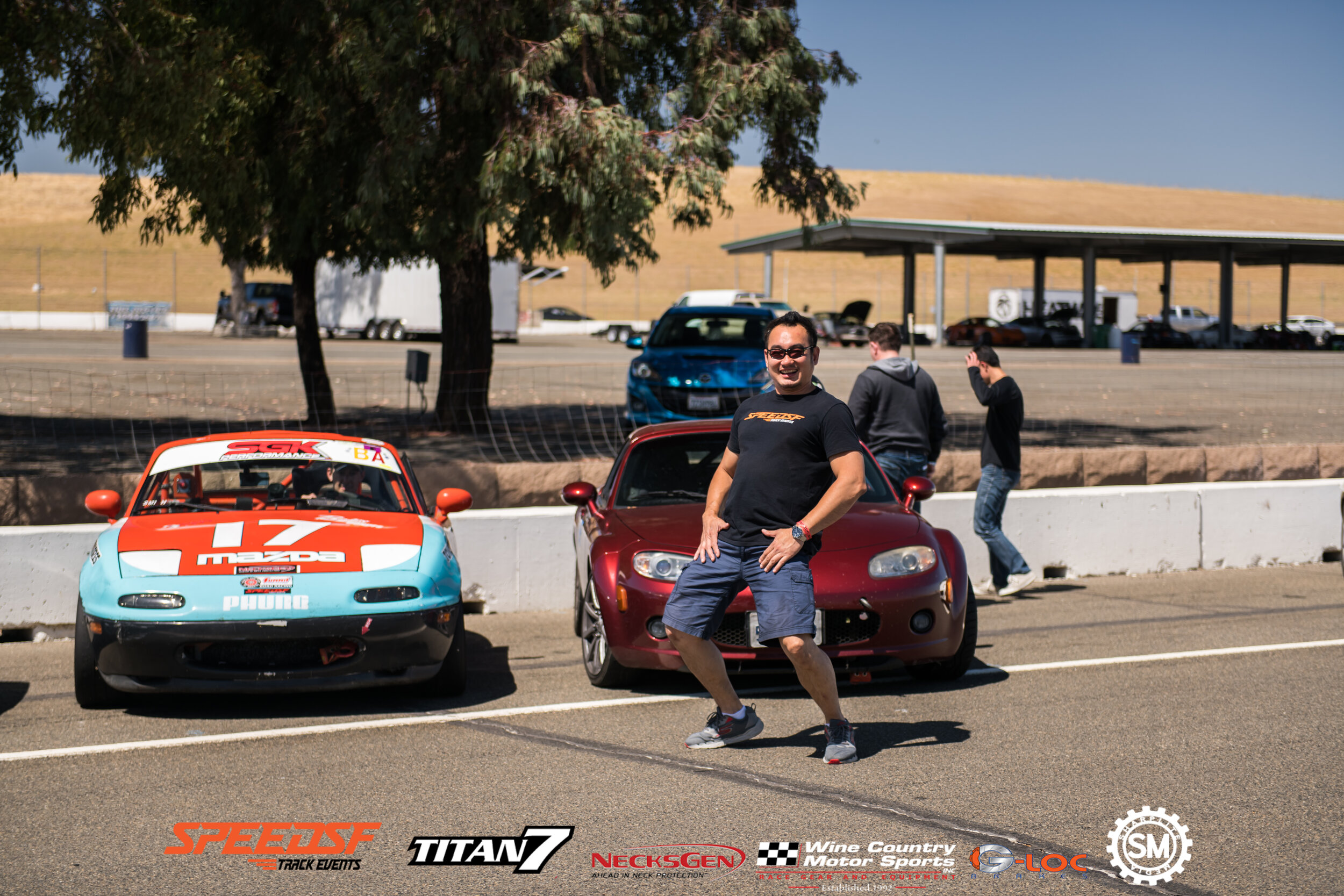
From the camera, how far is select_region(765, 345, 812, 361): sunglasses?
5223 mm

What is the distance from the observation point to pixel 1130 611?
362 inches

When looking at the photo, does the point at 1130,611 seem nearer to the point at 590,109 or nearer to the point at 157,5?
the point at 590,109

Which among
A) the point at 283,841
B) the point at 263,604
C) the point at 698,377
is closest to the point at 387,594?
the point at 263,604

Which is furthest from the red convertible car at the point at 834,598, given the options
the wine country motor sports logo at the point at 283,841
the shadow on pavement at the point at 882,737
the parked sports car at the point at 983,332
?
the parked sports car at the point at 983,332

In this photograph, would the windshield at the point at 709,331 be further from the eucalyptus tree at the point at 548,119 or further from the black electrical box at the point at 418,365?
the black electrical box at the point at 418,365

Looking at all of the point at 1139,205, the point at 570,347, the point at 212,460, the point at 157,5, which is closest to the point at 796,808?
the point at 212,460

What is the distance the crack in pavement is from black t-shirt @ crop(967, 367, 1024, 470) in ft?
14.9

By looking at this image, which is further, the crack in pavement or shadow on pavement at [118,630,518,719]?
shadow on pavement at [118,630,518,719]

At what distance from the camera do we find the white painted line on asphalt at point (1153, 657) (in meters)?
7.36

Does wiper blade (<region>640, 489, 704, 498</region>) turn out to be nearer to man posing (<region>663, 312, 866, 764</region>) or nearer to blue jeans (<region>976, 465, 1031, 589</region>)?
man posing (<region>663, 312, 866, 764</region>)

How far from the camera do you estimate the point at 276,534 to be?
6.59 metres

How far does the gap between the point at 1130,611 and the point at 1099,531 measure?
1.69 meters

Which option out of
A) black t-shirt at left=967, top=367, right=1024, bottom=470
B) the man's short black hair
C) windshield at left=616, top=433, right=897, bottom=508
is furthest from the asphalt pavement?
black t-shirt at left=967, top=367, right=1024, bottom=470

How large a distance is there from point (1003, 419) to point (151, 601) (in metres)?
5.66
